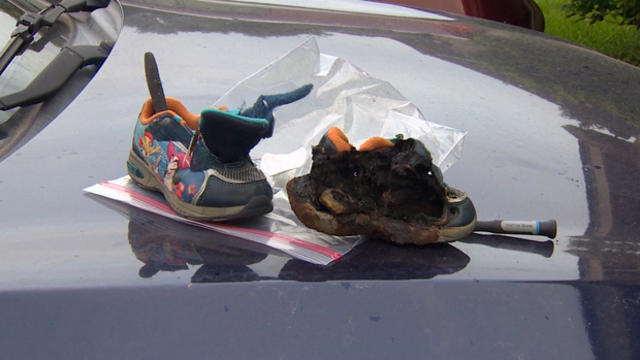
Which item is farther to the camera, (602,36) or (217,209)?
(602,36)

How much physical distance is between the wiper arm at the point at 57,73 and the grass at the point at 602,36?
412 cm

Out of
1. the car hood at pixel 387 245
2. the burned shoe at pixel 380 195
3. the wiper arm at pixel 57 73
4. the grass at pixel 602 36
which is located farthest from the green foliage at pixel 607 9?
the burned shoe at pixel 380 195

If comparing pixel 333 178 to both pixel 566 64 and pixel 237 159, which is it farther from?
pixel 566 64

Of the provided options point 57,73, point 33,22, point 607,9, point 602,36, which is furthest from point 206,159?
point 602,36

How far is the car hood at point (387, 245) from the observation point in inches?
33.3

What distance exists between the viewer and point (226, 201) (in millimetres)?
1037

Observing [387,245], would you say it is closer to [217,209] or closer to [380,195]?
[380,195]

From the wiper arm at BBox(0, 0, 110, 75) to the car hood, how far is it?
6.9 inches

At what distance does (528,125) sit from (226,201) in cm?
71

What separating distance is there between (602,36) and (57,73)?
5188 mm

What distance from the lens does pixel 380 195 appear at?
105 centimetres

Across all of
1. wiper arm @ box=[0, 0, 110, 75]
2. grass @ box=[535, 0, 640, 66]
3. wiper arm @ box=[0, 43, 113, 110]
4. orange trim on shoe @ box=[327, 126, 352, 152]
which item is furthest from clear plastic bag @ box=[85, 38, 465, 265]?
grass @ box=[535, 0, 640, 66]

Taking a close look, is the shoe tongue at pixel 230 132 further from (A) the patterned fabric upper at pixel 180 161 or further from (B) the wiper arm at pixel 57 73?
(B) the wiper arm at pixel 57 73

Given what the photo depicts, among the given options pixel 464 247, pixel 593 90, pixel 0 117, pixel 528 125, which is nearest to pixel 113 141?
pixel 0 117
